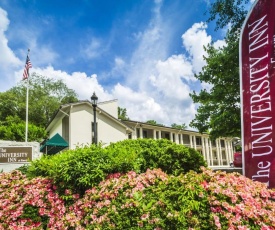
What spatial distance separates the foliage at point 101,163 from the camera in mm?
4629

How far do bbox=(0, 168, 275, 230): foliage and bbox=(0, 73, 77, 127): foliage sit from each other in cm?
3440

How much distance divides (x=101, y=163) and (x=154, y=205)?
1.78 metres

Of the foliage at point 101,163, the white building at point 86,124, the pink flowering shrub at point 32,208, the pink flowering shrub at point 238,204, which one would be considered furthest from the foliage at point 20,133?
the pink flowering shrub at point 238,204

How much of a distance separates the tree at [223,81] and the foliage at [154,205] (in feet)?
29.3

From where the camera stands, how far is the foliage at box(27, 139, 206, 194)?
463cm

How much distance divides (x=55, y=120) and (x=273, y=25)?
72.9ft

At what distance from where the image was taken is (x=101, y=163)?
482 centimetres

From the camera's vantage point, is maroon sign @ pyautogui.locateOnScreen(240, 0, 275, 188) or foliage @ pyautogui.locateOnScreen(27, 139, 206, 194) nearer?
foliage @ pyautogui.locateOnScreen(27, 139, 206, 194)

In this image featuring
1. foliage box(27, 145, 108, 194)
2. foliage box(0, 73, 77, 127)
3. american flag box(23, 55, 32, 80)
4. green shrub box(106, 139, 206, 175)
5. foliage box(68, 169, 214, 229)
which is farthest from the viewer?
foliage box(0, 73, 77, 127)

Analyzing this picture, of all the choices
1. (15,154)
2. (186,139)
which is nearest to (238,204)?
(15,154)

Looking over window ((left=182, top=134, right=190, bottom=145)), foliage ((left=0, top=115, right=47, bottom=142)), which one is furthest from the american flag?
window ((left=182, top=134, right=190, bottom=145))

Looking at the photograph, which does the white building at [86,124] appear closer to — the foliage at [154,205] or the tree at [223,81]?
the tree at [223,81]

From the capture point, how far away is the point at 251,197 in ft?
10.7

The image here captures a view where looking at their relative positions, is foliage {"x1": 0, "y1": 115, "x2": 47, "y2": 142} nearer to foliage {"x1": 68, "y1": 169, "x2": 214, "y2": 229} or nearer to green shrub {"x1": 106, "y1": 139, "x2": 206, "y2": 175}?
green shrub {"x1": 106, "y1": 139, "x2": 206, "y2": 175}
